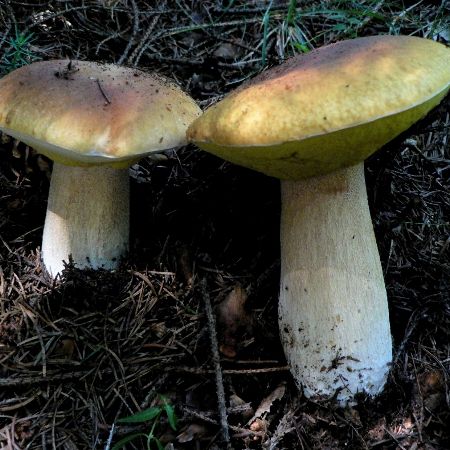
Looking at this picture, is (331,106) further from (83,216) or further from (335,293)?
(83,216)

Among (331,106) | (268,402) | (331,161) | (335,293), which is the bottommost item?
(268,402)

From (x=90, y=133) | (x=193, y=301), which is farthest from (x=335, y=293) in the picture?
(x=90, y=133)

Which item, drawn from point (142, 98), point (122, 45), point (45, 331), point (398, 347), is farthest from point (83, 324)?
point (122, 45)

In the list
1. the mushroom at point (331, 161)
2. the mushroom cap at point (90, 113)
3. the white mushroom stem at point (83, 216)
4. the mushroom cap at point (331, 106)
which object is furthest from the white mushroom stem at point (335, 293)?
the white mushroom stem at point (83, 216)

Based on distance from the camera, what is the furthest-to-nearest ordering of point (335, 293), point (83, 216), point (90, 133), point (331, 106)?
point (83, 216), point (335, 293), point (90, 133), point (331, 106)

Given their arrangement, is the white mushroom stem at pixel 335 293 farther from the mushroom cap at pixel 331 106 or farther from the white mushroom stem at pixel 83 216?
Answer: the white mushroom stem at pixel 83 216

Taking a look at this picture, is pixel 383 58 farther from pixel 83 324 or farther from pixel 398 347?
pixel 83 324
